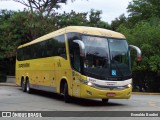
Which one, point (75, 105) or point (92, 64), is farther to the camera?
point (75, 105)

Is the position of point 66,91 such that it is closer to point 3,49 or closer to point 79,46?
point 79,46

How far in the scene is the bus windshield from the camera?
1759 cm


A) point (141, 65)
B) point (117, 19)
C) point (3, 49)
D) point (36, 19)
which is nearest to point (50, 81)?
point (141, 65)

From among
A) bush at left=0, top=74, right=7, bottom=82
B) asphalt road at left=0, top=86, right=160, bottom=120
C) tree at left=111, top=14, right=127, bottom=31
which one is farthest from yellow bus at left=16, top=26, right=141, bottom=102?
tree at left=111, top=14, right=127, bottom=31

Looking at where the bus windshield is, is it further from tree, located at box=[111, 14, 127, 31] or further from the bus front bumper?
tree, located at box=[111, 14, 127, 31]

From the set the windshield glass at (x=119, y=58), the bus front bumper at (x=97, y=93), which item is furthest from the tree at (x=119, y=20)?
the bus front bumper at (x=97, y=93)

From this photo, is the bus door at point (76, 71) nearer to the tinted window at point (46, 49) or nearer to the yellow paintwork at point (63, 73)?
the yellow paintwork at point (63, 73)

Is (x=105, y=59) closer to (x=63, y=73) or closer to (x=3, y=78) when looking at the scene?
(x=63, y=73)

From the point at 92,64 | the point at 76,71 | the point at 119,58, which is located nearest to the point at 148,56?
the point at 119,58

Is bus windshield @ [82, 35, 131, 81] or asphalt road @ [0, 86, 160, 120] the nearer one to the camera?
asphalt road @ [0, 86, 160, 120]

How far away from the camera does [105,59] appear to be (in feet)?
58.6

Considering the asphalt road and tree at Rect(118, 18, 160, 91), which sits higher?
tree at Rect(118, 18, 160, 91)

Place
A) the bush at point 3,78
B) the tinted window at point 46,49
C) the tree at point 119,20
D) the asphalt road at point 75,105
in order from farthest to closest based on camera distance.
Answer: the tree at point 119,20 < the bush at point 3,78 < the tinted window at point 46,49 < the asphalt road at point 75,105

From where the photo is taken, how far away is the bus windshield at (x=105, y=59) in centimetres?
1759
